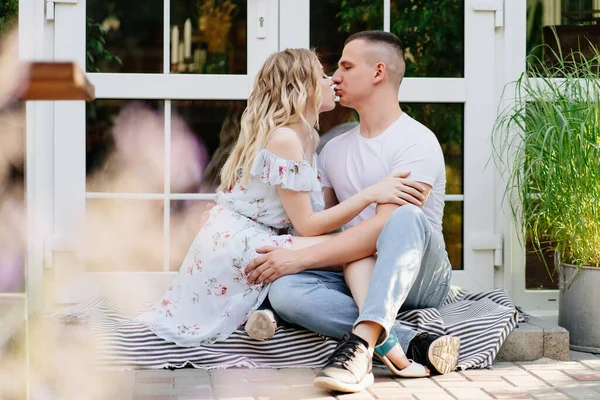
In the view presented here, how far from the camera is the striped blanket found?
2908 millimetres

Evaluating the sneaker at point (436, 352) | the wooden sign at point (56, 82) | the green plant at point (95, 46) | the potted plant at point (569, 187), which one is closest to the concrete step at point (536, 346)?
the potted plant at point (569, 187)

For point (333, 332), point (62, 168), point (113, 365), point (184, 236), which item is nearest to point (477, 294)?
point (333, 332)

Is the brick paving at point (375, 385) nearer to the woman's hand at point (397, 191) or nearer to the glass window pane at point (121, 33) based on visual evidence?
the woman's hand at point (397, 191)

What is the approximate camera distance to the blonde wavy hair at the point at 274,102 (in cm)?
309

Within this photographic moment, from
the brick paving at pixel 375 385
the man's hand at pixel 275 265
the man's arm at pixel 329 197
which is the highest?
the man's arm at pixel 329 197

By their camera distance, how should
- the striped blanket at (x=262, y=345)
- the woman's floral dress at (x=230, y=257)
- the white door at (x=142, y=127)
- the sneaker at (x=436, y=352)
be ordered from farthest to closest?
1. the white door at (x=142, y=127)
2. the woman's floral dress at (x=230, y=257)
3. the striped blanket at (x=262, y=345)
4. the sneaker at (x=436, y=352)

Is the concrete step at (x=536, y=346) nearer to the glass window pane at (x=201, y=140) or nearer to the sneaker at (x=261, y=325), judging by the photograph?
the sneaker at (x=261, y=325)

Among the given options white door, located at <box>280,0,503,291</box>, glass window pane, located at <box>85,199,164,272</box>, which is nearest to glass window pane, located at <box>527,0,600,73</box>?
white door, located at <box>280,0,503,291</box>

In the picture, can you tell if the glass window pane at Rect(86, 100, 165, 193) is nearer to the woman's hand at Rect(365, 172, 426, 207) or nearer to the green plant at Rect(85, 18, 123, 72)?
the green plant at Rect(85, 18, 123, 72)

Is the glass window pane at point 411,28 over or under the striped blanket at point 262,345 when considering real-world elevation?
over

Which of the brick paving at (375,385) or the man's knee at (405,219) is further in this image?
the man's knee at (405,219)

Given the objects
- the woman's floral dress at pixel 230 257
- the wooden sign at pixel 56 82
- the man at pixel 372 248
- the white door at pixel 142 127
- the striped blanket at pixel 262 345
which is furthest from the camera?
the white door at pixel 142 127

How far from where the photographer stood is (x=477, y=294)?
349 cm

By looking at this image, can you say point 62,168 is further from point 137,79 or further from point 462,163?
point 462,163
